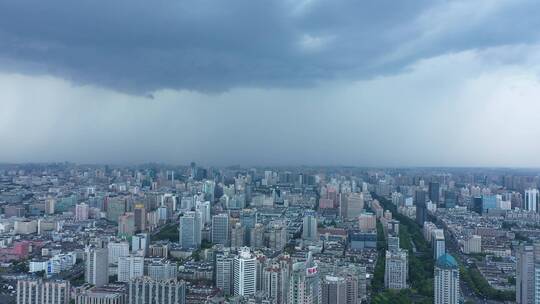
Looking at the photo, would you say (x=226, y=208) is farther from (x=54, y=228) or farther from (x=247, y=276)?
(x=247, y=276)

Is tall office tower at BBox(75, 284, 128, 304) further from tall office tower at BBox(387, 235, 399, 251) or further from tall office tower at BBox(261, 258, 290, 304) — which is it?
tall office tower at BBox(387, 235, 399, 251)

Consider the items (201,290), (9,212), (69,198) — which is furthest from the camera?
(69,198)

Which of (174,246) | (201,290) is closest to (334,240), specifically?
(174,246)

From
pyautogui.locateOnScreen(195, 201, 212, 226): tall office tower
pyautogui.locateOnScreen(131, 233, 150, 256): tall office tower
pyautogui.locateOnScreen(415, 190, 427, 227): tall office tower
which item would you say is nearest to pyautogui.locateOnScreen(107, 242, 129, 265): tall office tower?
pyautogui.locateOnScreen(131, 233, 150, 256): tall office tower

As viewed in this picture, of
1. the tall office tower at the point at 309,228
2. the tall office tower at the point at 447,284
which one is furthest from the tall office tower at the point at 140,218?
the tall office tower at the point at 447,284

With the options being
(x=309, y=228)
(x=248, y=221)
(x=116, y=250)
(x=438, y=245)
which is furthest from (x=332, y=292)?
(x=248, y=221)

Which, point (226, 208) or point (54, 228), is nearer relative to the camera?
point (54, 228)
